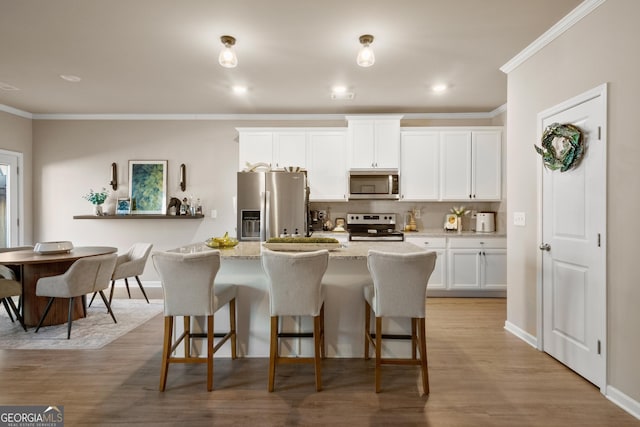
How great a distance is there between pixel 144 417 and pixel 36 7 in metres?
2.96

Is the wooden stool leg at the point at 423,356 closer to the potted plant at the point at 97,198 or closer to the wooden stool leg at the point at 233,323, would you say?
the wooden stool leg at the point at 233,323

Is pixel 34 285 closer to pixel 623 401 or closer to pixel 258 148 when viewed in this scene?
pixel 258 148

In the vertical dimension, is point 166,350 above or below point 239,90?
below

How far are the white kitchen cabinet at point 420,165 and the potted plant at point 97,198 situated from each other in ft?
14.7

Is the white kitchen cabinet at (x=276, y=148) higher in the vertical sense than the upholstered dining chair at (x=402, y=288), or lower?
higher

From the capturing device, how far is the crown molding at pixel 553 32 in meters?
2.45

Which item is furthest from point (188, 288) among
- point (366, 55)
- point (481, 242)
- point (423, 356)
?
point (481, 242)

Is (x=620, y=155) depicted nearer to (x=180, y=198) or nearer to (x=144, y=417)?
(x=144, y=417)

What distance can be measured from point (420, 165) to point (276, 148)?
2.11 metres

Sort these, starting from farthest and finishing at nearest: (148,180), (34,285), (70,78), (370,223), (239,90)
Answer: (148,180), (370,223), (239,90), (70,78), (34,285)

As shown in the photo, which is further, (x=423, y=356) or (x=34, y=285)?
(x=34, y=285)

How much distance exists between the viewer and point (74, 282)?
3.33 m

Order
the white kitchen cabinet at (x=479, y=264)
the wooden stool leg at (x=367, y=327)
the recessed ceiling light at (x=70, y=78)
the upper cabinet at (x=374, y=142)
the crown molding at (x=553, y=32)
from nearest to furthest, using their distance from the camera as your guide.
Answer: the crown molding at (x=553, y=32) < the wooden stool leg at (x=367, y=327) < the recessed ceiling light at (x=70, y=78) < the white kitchen cabinet at (x=479, y=264) < the upper cabinet at (x=374, y=142)

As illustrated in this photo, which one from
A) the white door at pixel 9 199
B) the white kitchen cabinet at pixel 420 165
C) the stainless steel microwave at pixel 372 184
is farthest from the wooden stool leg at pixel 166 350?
the white door at pixel 9 199
